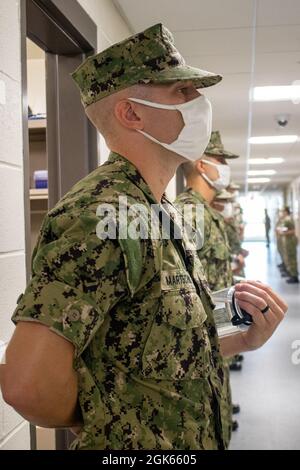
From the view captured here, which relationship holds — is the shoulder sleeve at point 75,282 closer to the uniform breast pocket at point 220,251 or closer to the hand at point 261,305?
the hand at point 261,305

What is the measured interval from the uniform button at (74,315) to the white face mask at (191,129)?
436 mm

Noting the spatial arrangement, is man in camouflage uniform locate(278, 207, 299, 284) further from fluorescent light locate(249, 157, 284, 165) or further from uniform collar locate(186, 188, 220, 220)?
uniform collar locate(186, 188, 220, 220)

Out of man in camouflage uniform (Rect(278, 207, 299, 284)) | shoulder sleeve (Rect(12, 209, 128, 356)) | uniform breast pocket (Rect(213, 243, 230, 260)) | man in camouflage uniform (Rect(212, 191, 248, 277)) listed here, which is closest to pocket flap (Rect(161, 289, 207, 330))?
shoulder sleeve (Rect(12, 209, 128, 356))

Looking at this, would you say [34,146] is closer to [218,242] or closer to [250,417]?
[218,242]

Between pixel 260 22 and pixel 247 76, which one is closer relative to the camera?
pixel 260 22

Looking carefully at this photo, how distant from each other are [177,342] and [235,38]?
2814 millimetres

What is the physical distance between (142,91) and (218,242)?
179cm

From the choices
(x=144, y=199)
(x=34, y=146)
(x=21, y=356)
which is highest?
(x=34, y=146)

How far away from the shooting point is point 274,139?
314 inches

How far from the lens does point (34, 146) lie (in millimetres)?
3047

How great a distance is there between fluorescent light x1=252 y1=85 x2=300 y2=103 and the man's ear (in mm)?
3930

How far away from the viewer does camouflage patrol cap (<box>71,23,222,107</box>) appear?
1124 mm

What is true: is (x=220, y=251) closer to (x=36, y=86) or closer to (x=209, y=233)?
(x=209, y=233)
